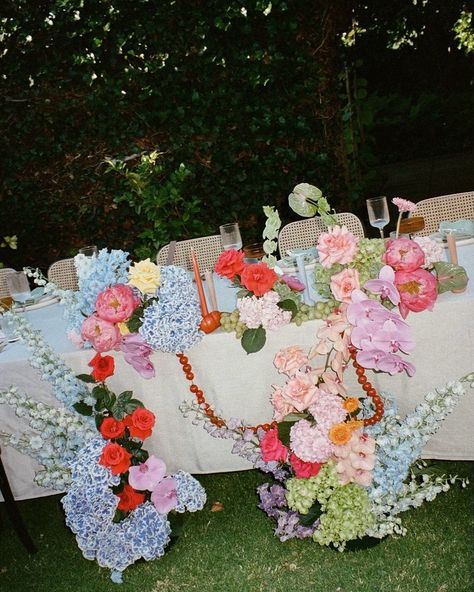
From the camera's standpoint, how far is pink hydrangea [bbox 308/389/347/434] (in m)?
2.37

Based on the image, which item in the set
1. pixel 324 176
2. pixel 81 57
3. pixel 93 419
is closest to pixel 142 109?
pixel 81 57

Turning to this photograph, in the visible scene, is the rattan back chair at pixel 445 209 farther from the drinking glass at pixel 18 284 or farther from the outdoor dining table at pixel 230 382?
the drinking glass at pixel 18 284

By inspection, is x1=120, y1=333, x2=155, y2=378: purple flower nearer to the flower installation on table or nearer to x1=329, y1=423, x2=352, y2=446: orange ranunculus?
the flower installation on table

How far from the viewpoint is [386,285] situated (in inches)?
89.5

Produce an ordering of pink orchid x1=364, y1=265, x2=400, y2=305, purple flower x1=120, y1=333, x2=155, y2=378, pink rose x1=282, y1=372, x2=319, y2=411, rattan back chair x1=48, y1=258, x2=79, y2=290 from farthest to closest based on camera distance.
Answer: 1. rattan back chair x1=48, y1=258, x2=79, y2=290
2. purple flower x1=120, y1=333, x2=155, y2=378
3. pink rose x1=282, y1=372, x2=319, y2=411
4. pink orchid x1=364, y1=265, x2=400, y2=305

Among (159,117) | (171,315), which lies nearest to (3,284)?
(159,117)

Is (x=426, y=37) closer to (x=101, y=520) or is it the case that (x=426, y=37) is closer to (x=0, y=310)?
(x=0, y=310)

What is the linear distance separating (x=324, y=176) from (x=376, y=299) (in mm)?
3087

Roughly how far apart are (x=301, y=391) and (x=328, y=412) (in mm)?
106

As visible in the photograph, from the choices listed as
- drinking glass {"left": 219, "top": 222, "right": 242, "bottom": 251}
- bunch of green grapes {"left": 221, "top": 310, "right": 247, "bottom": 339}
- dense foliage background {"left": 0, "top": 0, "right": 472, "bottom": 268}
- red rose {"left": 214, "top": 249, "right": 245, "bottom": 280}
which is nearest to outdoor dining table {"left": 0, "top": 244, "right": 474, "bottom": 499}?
bunch of green grapes {"left": 221, "top": 310, "right": 247, "bottom": 339}

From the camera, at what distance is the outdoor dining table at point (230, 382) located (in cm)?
248

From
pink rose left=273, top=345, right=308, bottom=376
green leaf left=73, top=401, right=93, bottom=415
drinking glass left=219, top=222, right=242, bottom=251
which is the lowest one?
green leaf left=73, top=401, right=93, bottom=415

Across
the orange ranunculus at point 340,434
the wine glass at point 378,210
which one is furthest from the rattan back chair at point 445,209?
the orange ranunculus at point 340,434

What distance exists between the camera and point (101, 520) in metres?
2.59
